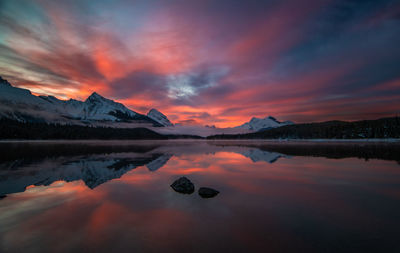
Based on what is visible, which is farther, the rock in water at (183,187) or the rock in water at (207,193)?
the rock in water at (183,187)

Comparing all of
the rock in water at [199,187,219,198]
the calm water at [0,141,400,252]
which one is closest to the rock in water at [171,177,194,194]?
the calm water at [0,141,400,252]

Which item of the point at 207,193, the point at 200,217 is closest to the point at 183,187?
the point at 207,193

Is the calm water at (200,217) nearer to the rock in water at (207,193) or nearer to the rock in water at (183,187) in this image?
the rock in water at (207,193)

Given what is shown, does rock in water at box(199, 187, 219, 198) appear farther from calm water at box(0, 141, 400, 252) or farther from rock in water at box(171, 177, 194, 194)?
rock in water at box(171, 177, 194, 194)

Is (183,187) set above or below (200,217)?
above

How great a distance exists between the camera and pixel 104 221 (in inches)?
393

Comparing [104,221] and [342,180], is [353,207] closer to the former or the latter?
[342,180]

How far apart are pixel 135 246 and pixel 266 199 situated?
943 centimetres

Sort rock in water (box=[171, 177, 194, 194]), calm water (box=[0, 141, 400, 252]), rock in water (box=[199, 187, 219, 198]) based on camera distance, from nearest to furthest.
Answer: calm water (box=[0, 141, 400, 252]) < rock in water (box=[199, 187, 219, 198]) < rock in water (box=[171, 177, 194, 194])

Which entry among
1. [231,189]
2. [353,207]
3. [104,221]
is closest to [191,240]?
[104,221]

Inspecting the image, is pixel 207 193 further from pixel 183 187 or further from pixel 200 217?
pixel 200 217

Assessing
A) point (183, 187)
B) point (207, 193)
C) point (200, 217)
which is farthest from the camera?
point (183, 187)

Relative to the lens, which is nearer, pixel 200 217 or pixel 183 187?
pixel 200 217

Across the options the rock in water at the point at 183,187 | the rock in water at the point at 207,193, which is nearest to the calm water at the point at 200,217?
the rock in water at the point at 207,193
